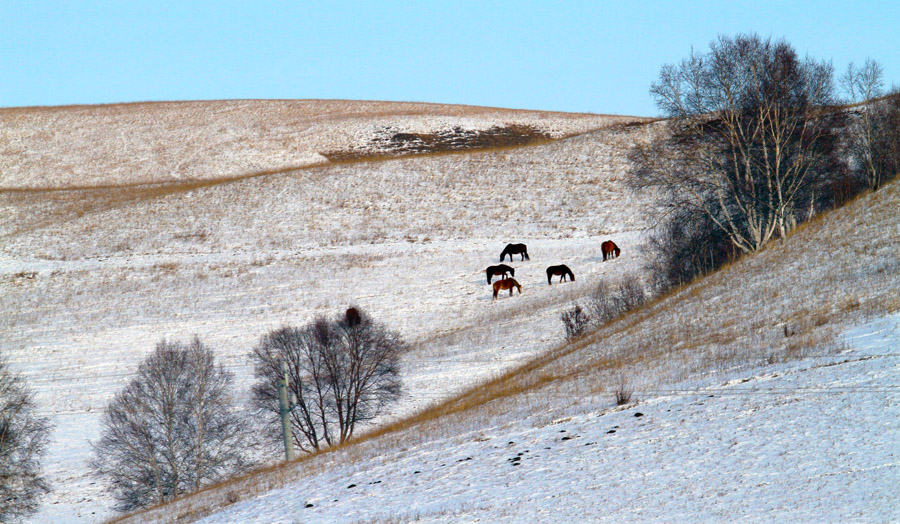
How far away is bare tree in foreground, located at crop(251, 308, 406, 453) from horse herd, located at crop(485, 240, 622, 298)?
9.77 metres

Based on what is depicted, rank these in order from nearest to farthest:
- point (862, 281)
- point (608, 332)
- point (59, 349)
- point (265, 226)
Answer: point (862, 281) < point (608, 332) < point (59, 349) < point (265, 226)

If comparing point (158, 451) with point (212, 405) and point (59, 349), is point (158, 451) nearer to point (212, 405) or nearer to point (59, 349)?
point (212, 405)

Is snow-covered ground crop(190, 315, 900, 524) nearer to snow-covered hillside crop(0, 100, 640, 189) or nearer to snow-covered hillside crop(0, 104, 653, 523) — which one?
snow-covered hillside crop(0, 104, 653, 523)

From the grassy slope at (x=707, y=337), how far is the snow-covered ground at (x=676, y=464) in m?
0.83

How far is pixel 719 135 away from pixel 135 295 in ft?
119

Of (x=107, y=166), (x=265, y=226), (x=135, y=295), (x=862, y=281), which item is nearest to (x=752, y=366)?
(x=862, y=281)

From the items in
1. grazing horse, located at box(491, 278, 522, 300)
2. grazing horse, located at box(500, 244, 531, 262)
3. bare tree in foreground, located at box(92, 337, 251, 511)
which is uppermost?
grazing horse, located at box(500, 244, 531, 262)

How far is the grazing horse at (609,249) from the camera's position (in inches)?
1713

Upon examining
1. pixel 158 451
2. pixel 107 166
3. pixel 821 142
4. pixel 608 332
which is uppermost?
pixel 107 166

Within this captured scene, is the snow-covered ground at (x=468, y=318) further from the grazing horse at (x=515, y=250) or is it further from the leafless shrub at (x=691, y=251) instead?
the leafless shrub at (x=691, y=251)

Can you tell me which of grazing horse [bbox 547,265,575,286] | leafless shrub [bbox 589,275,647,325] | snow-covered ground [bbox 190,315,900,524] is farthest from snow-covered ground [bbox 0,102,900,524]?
leafless shrub [bbox 589,275,647,325]

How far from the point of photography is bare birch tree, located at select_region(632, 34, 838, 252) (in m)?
27.4

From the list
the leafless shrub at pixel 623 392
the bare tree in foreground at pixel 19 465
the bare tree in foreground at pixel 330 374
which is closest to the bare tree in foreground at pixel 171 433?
the bare tree in foreground at pixel 330 374

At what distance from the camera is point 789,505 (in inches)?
289
